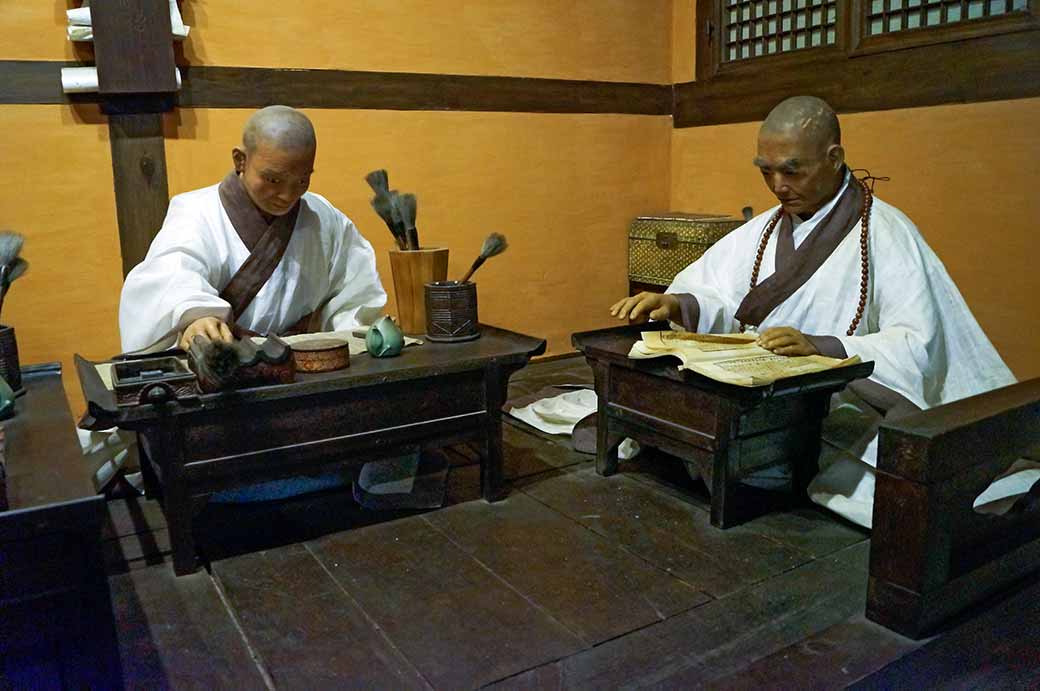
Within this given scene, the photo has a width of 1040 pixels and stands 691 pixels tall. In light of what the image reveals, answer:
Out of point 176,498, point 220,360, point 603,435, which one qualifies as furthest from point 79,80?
point 603,435

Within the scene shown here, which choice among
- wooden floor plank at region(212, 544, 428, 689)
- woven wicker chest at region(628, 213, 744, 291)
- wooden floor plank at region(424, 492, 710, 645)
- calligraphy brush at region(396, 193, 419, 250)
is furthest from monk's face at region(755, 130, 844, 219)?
wooden floor plank at region(212, 544, 428, 689)

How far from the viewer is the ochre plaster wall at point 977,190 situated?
397cm

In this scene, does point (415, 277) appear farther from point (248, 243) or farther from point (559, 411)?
point (559, 411)

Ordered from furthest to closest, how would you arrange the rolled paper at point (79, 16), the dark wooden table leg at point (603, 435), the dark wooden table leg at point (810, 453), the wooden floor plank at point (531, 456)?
the rolled paper at point (79, 16)
the wooden floor plank at point (531, 456)
the dark wooden table leg at point (603, 435)
the dark wooden table leg at point (810, 453)

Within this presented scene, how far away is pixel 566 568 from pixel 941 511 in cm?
103

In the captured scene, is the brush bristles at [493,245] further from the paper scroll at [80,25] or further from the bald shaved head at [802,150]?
the paper scroll at [80,25]

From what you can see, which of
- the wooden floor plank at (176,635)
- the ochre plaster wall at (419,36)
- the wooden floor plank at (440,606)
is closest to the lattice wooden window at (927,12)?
the ochre plaster wall at (419,36)

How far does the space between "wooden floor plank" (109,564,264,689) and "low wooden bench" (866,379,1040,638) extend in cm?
154

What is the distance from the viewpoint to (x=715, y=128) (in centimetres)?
552

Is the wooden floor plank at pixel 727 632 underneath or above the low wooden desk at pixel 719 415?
underneath

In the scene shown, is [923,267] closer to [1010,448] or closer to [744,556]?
[1010,448]

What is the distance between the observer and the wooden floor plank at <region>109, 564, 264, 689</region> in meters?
2.00

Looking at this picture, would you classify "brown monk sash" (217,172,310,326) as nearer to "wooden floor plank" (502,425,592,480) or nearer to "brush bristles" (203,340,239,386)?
"brush bristles" (203,340,239,386)

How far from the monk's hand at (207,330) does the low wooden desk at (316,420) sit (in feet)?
0.85
